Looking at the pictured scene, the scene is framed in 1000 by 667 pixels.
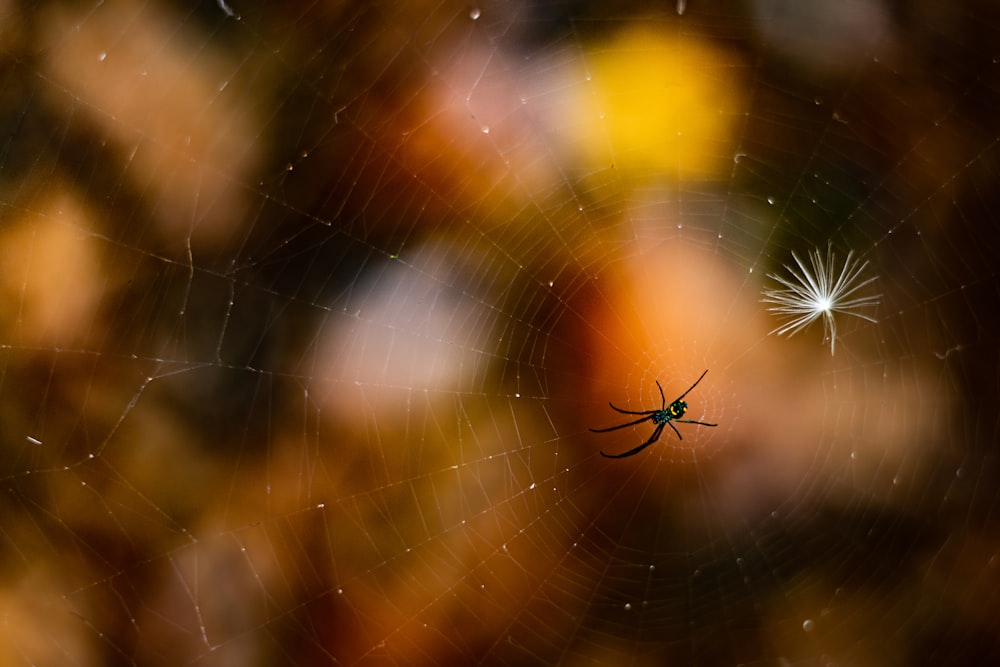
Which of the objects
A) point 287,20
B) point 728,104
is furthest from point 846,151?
point 287,20

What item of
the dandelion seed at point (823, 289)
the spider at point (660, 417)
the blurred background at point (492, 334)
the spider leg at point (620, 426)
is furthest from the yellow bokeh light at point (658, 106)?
the spider leg at point (620, 426)

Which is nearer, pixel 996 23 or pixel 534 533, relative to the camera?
pixel 996 23

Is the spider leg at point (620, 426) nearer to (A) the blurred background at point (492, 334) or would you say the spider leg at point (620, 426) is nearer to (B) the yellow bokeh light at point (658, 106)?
(A) the blurred background at point (492, 334)

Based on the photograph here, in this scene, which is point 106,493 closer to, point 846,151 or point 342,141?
point 342,141

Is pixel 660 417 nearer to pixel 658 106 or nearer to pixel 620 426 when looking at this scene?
pixel 620 426

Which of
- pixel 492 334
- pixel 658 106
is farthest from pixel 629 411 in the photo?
pixel 658 106

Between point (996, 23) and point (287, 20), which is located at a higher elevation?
point (996, 23)
